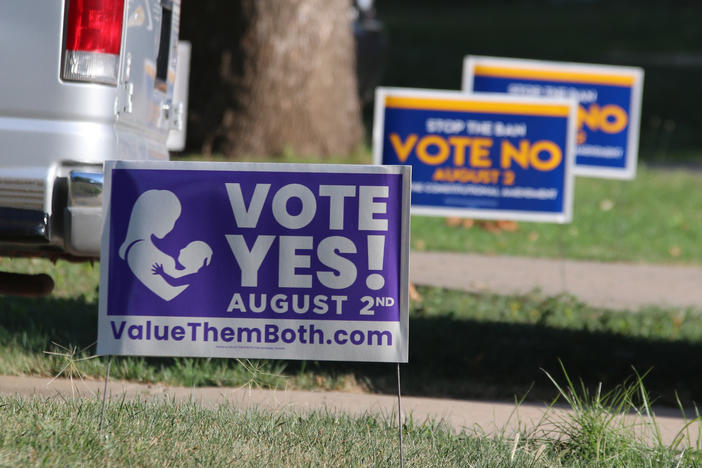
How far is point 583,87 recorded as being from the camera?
8.66m

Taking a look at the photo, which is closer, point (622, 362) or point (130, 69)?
point (130, 69)

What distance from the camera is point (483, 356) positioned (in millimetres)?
5918

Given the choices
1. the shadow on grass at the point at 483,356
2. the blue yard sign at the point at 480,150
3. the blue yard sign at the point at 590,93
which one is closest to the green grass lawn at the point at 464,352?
the shadow on grass at the point at 483,356

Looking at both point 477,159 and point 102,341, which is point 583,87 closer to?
point 477,159

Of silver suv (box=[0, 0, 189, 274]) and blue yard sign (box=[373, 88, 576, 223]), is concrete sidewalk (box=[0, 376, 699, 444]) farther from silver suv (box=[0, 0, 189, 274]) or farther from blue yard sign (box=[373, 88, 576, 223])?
blue yard sign (box=[373, 88, 576, 223])

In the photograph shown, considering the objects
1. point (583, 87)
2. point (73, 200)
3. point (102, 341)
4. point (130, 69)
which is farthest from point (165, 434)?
point (583, 87)

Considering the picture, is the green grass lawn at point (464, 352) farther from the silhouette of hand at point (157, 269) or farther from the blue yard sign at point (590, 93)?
the blue yard sign at point (590, 93)

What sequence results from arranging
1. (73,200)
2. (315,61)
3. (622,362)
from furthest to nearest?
(315,61) → (622,362) → (73,200)

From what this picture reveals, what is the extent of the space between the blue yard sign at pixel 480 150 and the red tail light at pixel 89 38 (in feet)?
10.9

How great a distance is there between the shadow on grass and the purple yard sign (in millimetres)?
1475

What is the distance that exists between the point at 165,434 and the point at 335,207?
1095mm

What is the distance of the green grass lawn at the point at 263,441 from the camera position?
3.64 metres

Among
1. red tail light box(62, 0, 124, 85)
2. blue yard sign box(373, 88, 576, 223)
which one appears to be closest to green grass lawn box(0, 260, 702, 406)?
blue yard sign box(373, 88, 576, 223)

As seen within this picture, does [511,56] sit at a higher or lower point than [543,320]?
higher
